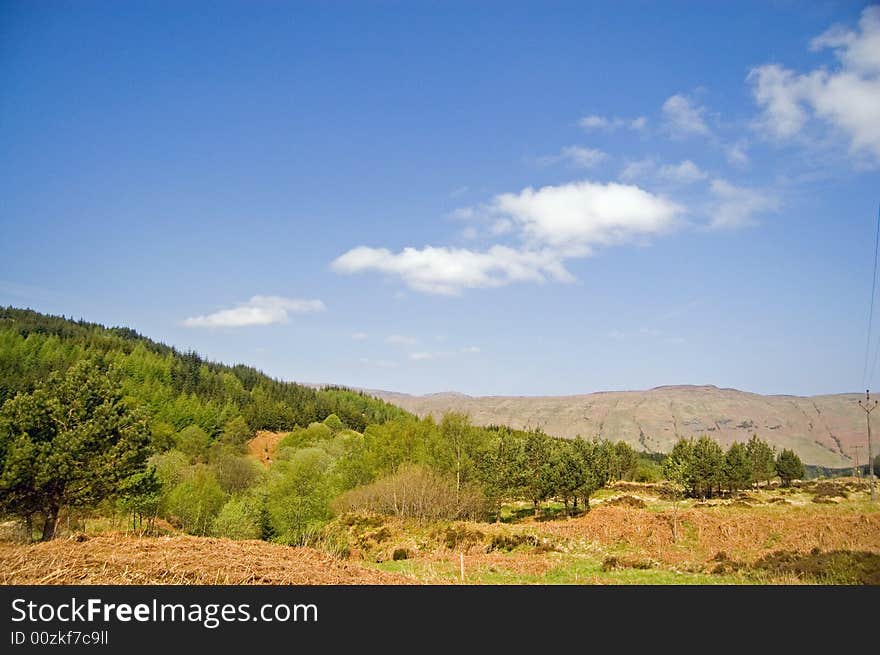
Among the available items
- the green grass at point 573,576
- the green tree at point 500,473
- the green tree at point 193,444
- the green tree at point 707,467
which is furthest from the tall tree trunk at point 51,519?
the green tree at point 193,444

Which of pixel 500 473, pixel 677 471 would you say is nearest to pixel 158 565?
pixel 677 471

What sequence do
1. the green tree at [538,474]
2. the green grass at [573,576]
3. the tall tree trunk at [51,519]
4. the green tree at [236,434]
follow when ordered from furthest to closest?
the green tree at [236,434] < the green tree at [538,474] < the tall tree trunk at [51,519] < the green grass at [573,576]

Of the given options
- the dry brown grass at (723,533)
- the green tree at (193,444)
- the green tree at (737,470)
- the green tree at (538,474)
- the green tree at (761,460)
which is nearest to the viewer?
the dry brown grass at (723,533)

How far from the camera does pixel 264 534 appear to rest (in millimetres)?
47531

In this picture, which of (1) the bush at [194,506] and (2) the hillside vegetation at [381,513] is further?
(1) the bush at [194,506]

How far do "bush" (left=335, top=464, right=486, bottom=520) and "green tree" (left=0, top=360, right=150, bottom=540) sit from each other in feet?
76.8

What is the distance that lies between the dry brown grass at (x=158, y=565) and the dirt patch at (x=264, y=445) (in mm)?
102087

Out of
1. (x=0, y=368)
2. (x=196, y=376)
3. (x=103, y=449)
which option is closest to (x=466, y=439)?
(x=103, y=449)

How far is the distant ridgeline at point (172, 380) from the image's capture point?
108 metres

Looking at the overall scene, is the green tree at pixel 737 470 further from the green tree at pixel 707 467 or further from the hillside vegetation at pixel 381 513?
the green tree at pixel 707 467

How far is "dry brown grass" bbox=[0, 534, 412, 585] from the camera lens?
7.95 m

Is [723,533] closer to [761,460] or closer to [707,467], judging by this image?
[707,467]

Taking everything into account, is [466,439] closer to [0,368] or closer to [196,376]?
[0,368]
